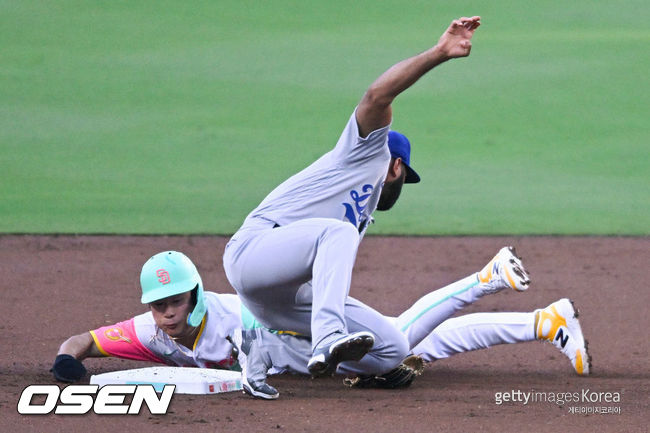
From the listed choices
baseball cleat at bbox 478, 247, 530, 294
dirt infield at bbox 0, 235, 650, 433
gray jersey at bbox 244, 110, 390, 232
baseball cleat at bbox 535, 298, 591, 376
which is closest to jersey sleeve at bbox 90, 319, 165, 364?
dirt infield at bbox 0, 235, 650, 433

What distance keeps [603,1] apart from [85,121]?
29.1 ft

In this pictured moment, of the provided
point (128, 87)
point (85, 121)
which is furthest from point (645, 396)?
point (128, 87)

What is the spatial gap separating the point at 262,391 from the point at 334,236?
67 cm

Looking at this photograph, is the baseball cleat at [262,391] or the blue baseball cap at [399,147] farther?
the blue baseball cap at [399,147]

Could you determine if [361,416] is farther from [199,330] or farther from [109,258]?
[109,258]

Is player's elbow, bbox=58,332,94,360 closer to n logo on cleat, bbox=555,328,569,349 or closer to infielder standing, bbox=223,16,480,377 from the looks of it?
infielder standing, bbox=223,16,480,377

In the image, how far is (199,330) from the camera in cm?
451

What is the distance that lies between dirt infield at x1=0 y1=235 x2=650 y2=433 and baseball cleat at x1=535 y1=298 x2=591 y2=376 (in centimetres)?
8

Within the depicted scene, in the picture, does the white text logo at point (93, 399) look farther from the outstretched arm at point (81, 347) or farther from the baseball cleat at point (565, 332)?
the baseball cleat at point (565, 332)

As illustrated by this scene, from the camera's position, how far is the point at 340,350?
3746 millimetres

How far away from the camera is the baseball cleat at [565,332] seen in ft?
15.2

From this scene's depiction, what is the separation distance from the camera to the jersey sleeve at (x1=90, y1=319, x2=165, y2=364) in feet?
14.8

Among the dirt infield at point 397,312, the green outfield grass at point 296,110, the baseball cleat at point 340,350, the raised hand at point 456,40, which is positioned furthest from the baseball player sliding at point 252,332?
the green outfield grass at point 296,110

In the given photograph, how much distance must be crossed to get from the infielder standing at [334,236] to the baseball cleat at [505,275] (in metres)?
0.49
